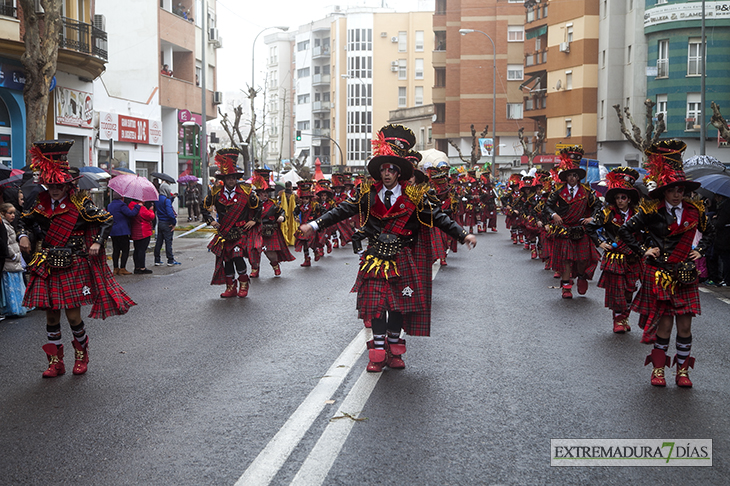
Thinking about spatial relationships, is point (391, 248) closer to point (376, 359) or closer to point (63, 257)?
point (376, 359)

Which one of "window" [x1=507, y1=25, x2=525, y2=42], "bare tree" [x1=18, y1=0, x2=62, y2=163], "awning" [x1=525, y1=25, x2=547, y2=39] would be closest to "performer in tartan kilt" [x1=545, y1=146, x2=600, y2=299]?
"bare tree" [x1=18, y1=0, x2=62, y2=163]

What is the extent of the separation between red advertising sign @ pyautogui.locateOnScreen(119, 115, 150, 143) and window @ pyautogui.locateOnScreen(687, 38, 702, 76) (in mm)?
28781

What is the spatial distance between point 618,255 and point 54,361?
5890mm

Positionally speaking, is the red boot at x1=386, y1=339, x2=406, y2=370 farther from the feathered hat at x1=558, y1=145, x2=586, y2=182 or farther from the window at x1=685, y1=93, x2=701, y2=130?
the window at x1=685, y1=93, x2=701, y2=130

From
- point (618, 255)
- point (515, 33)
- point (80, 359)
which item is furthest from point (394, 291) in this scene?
point (515, 33)

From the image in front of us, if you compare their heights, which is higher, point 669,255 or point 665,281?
point 669,255

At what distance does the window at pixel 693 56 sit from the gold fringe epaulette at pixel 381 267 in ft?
135

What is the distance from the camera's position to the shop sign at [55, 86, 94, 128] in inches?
930

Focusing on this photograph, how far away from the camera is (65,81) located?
24.0 meters

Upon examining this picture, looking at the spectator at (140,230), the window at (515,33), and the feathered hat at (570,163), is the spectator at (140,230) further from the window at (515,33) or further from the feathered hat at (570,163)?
the window at (515,33)

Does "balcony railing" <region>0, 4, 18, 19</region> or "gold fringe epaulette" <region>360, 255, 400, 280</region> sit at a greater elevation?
"balcony railing" <region>0, 4, 18, 19</region>

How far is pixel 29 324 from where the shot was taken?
31.3 feet

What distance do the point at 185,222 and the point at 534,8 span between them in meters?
37.0

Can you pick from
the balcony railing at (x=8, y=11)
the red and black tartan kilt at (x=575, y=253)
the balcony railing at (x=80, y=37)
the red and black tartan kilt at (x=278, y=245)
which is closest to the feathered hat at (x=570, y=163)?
the red and black tartan kilt at (x=575, y=253)
